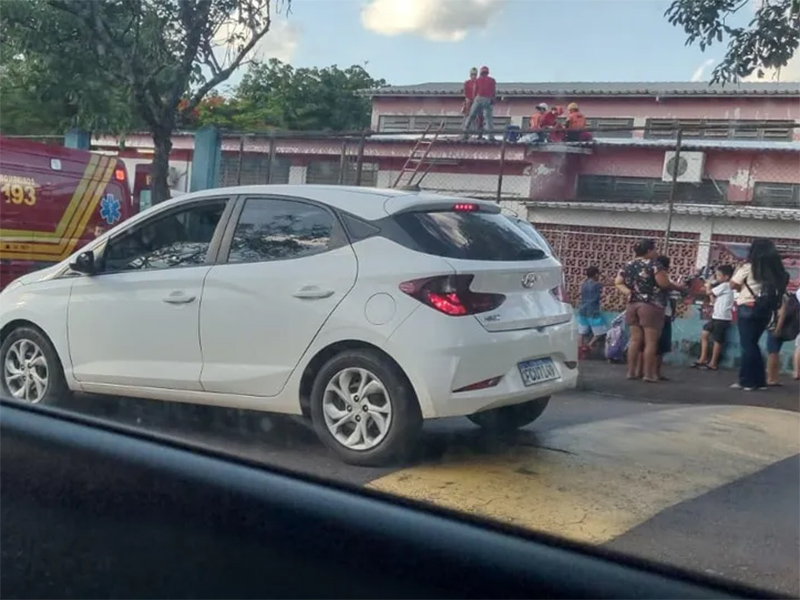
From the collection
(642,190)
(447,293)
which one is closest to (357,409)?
(447,293)

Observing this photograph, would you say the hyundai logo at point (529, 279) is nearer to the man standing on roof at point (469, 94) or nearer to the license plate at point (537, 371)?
the license plate at point (537, 371)

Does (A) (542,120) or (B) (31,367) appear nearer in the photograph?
(A) (542,120)

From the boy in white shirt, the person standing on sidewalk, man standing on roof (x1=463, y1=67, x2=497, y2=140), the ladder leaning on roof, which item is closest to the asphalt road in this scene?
the ladder leaning on roof

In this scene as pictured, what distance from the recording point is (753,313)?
852 centimetres

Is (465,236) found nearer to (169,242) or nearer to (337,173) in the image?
(169,242)

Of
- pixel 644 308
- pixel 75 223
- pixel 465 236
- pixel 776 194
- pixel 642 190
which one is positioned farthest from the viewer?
pixel 644 308

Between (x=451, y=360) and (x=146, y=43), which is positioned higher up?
(x=146, y=43)

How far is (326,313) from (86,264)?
5.06ft

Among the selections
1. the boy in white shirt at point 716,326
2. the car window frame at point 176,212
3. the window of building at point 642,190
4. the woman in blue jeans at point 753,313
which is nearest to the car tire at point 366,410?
the car window frame at point 176,212

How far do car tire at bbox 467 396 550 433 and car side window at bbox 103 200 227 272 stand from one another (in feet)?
5.40

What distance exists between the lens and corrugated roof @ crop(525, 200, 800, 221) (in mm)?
5828

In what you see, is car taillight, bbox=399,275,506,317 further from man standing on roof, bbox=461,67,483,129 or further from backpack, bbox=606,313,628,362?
backpack, bbox=606,313,628,362

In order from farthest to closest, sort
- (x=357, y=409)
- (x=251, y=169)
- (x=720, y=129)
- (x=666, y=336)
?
(x=666, y=336) → (x=251, y=169) → (x=720, y=129) → (x=357, y=409)

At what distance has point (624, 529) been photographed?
167 inches
